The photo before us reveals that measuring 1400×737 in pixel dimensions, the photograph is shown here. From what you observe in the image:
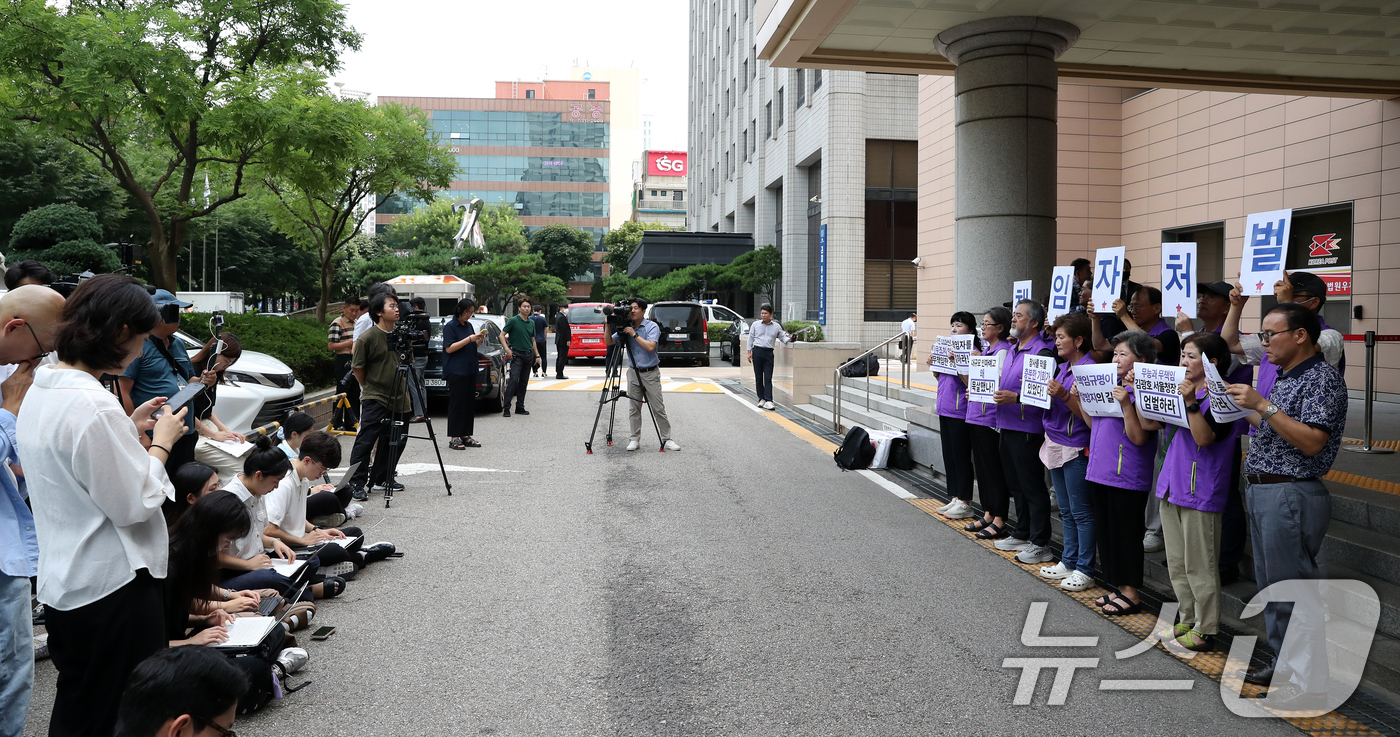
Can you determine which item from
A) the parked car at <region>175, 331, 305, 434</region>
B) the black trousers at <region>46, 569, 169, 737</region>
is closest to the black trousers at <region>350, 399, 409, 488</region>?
the parked car at <region>175, 331, 305, 434</region>

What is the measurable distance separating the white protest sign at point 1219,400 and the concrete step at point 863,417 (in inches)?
300

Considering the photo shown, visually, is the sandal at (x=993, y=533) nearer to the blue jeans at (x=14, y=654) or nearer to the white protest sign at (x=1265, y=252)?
the white protest sign at (x=1265, y=252)

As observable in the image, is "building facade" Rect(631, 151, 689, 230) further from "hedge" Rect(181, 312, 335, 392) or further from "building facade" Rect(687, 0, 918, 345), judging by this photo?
"hedge" Rect(181, 312, 335, 392)

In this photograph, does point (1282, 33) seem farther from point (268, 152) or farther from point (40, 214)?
point (40, 214)

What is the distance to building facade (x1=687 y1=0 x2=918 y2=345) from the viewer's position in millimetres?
32688

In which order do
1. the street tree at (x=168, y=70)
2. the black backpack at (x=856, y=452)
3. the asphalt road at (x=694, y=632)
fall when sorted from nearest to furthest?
the asphalt road at (x=694, y=632), the black backpack at (x=856, y=452), the street tree at (x=168, y=70)

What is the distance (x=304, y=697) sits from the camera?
4.18 m

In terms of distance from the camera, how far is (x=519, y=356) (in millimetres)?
16062

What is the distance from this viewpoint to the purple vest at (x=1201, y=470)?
15.1 feet

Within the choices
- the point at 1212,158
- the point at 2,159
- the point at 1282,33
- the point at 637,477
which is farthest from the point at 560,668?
the point at 2,159

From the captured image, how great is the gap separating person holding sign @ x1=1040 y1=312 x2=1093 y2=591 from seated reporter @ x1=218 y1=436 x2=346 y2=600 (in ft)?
14.8

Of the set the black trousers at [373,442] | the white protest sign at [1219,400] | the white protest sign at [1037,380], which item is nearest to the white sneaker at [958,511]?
the white protest sign at [1037,380]

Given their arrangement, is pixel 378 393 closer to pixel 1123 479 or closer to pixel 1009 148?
pixel 1123 479

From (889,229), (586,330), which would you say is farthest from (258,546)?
(889,229)
